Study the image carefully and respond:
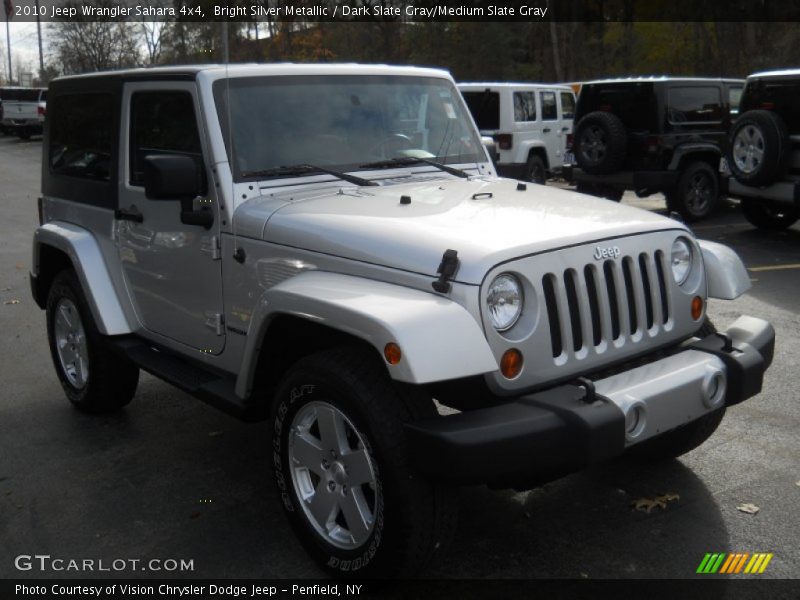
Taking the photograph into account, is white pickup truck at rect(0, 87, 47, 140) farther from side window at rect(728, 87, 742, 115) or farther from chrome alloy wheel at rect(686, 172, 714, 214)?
chrome alloy wheel at rect(686, 172, 714, 214)

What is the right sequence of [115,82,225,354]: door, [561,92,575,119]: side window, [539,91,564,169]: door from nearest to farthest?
[115,82,225,354]: door < [539,91,564,169]: door < [561,92,575,119]: side window

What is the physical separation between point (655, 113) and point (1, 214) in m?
10.8

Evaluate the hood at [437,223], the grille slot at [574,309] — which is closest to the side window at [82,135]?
the hood at [437,223]

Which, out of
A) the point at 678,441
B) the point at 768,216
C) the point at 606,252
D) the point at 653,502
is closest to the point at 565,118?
the point at 768,216

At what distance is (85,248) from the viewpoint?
5.10 m

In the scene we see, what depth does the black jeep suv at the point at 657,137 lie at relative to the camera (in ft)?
42.6

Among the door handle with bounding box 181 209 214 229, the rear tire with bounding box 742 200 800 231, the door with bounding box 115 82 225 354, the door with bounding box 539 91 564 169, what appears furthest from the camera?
the door with bounding box 539 91 564 169

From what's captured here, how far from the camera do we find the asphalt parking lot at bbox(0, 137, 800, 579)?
12.2 ft

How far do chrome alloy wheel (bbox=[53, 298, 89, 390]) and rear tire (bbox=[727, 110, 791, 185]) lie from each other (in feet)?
26.5

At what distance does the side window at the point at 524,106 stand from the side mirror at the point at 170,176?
13112 mm

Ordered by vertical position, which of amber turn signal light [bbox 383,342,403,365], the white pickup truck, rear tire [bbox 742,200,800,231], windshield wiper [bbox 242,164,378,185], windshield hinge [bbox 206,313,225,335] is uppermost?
the white pickup truck

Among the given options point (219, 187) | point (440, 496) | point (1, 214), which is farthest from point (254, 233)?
point (1, 214)

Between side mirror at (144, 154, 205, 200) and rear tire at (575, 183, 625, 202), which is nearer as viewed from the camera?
side mirror at (144, 154, 205, 200)

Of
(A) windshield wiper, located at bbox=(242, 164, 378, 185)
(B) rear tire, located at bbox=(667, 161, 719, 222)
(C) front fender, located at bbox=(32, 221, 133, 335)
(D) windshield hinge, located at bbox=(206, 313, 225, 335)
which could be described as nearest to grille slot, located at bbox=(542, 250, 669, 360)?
(A) windshield wiper, located at bbox=(242, 164, 378, 185)
